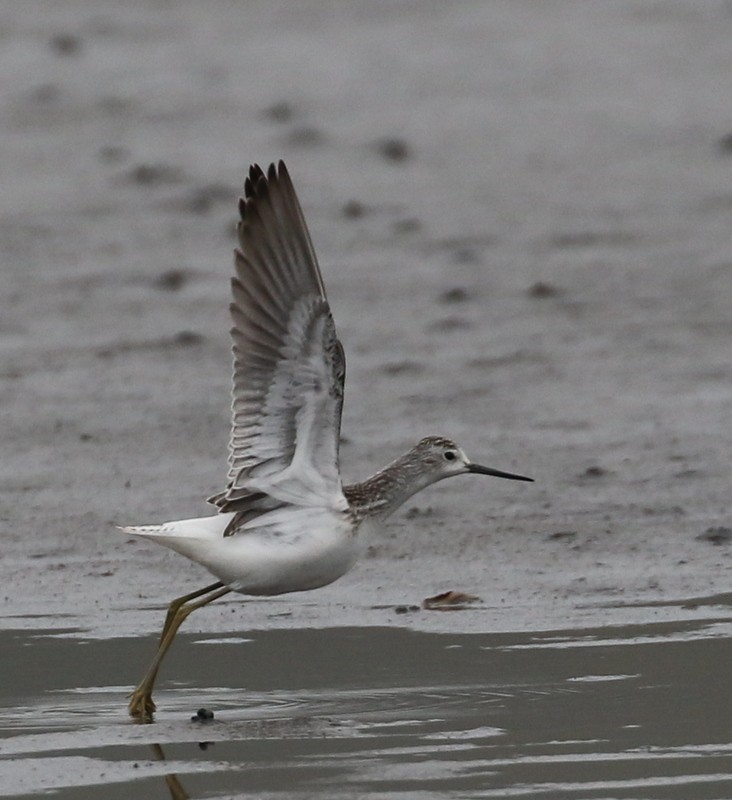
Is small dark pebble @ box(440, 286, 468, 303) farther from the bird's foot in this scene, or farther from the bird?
the bird's foot

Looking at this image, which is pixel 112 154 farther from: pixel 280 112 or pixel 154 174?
pixel 280 112

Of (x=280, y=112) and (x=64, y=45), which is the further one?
(x=64, y=45)

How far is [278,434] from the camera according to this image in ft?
24.8

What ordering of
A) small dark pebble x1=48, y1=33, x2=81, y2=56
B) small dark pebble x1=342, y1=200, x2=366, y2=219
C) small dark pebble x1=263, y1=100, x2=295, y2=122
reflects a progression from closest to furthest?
small dark pebble x1=342, y1=200, x2=366, y2=219 < small dark pebble x1=263, y1=100, x2=295, y2=122 < small dark pebble x1=48, y1=33, x2=81, y2=56

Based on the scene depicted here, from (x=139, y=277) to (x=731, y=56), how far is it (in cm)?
584

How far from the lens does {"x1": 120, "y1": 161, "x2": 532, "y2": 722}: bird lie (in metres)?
7.44

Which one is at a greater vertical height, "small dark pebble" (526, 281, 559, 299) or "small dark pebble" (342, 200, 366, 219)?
"small dark pebble" (342, 200, 366, 219)

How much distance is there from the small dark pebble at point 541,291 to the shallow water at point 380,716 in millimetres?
5141

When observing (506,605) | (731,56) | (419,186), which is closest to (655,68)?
(731,56)

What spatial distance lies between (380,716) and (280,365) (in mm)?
1328

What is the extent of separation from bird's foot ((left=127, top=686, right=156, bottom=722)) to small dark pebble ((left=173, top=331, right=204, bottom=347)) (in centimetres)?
517

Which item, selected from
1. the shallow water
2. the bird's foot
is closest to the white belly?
the shallow water

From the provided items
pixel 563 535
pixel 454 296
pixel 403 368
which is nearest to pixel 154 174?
pixel 454 296

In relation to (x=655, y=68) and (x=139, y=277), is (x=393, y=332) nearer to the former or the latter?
(x=139, y=277)
